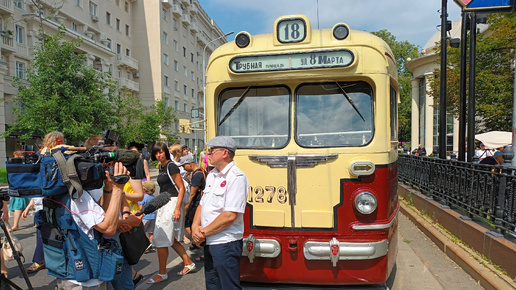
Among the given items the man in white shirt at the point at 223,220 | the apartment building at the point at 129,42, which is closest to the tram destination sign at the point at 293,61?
the man in white shirt at the point at 223,220

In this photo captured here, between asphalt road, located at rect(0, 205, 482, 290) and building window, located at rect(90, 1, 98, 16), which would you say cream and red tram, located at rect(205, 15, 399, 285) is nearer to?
asphalt road, located at rect(0, 205, 482, 290)

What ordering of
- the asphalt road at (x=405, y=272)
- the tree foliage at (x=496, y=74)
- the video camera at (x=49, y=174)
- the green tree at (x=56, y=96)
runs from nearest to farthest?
the video camera at (x=49, y=174) → the asphalt road at (x=405, y=272) → the tree foliage at (x=496, y=74) → the green tree at (x=56, y=96)

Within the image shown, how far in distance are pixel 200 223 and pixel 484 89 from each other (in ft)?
55.4

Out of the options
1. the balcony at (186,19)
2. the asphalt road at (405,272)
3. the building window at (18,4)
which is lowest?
the asphalt road at (405,272)

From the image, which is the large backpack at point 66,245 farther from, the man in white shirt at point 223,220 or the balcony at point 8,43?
the balcony at point 8,43

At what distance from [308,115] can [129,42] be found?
4331 centimetres

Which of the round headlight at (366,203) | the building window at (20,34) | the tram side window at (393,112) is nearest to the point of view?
the round headlight at (366,203)

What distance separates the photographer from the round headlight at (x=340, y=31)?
3.93 metres

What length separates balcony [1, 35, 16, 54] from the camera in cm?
2380

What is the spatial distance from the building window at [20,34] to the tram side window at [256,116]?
90.7ft

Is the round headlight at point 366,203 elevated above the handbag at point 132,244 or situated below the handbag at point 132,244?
above

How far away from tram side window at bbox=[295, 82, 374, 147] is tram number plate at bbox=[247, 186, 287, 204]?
57cm

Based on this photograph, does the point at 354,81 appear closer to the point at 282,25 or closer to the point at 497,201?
the point at 282,25

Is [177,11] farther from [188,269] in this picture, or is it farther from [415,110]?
[188,269]
